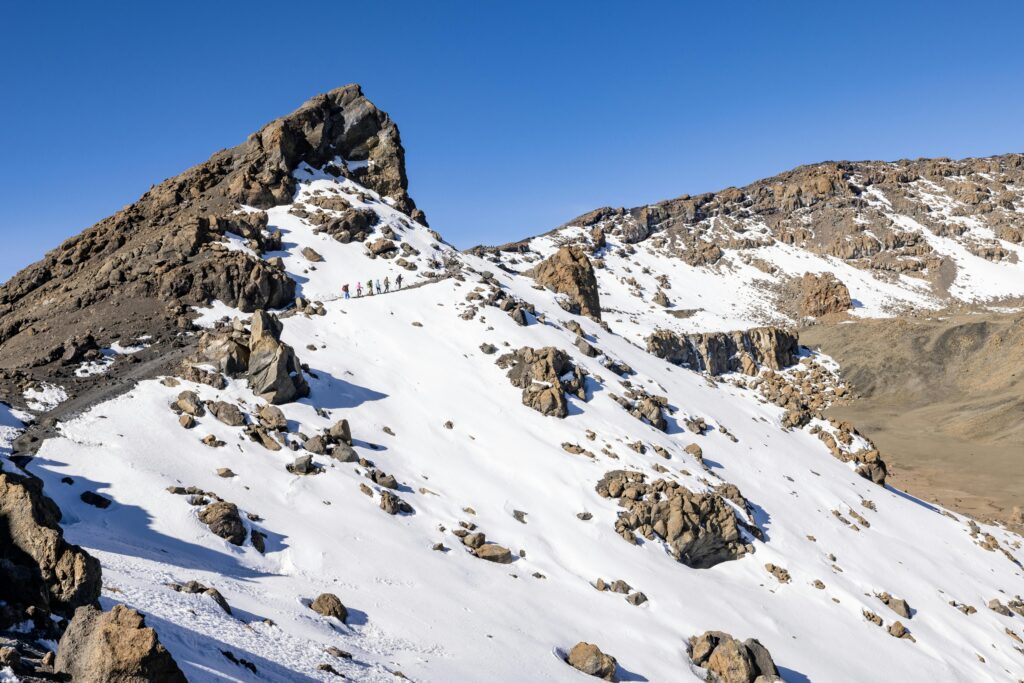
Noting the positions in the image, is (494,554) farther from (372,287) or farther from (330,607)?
(372,287)

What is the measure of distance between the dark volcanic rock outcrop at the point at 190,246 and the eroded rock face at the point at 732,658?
2896cm

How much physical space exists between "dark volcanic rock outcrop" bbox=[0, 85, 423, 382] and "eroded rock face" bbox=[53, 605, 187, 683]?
82.7 ft

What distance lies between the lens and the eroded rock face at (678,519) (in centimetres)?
2712

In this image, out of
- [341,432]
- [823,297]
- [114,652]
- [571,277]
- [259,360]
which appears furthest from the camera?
[823,297]

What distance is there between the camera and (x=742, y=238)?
146m

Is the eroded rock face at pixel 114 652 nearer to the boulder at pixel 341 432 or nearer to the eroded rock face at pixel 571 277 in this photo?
the boulder at pixel 341 432

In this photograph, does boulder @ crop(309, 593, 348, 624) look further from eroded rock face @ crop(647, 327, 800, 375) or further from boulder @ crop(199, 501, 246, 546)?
eroded rock face @ crop(647, 327, 800, 375)

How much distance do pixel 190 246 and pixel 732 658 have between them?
3742 cm

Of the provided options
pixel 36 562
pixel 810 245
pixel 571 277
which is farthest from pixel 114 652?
pixel 810 245

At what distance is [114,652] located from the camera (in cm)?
838

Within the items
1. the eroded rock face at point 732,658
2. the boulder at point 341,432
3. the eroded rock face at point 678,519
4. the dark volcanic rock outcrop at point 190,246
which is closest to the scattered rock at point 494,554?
the eroded rock face at point 678,519

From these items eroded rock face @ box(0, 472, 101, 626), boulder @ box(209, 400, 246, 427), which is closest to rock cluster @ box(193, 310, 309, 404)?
boulder @ box(209, 400, 246, 427)

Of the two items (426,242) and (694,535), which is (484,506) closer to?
(694,535)

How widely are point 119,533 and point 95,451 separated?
5438 millimetres
